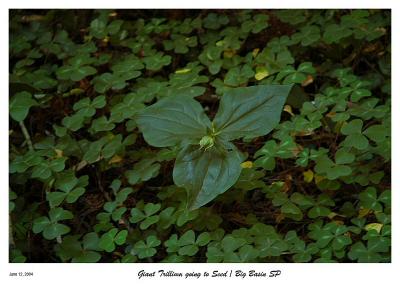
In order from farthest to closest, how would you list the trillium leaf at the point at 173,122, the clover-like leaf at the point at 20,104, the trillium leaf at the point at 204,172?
the clover-like leaf at the point at 20,104 → the trillium leaf at the point at 173,122 → the trillium leaf at the point at 204,172

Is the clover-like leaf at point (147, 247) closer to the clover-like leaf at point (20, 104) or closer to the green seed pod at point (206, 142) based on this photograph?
the green seed pod at point (206, 142)

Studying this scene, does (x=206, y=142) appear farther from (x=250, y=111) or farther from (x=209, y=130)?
(x=250, y=111)

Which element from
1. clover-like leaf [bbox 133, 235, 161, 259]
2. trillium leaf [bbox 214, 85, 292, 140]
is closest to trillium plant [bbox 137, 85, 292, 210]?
trillium leaf [bbox 214, 85, 292, 140]

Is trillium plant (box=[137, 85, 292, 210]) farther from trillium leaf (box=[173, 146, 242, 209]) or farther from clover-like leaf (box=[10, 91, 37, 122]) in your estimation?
clover-like leaf (box=[10, 91, 37, 122])

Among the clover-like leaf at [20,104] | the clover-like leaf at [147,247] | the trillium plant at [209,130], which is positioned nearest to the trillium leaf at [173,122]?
the trillium plant at [209,130]

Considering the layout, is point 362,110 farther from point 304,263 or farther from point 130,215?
point 130,215

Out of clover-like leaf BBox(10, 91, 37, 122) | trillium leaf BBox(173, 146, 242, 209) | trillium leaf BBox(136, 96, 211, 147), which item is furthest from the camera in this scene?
clover-like leaf BBox(10, 91, 37, 122)
